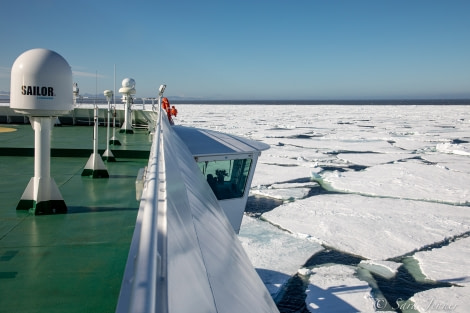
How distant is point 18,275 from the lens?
7.75 ft

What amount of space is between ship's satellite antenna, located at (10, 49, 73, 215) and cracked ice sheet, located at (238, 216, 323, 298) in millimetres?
2749

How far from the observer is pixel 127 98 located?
1145cm

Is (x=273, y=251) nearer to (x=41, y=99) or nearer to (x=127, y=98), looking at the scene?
(x=41, y=99)

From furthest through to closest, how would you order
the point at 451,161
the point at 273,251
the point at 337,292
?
the point at 451,161
the point at 273,251
the point at 337,292

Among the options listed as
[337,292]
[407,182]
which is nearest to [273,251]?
[337,292]

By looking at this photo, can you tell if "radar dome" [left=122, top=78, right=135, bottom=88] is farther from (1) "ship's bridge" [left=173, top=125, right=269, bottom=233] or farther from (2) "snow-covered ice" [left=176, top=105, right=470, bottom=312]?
(1) "ship's bridge" [left=173, top=125, right=269, bottom=233]

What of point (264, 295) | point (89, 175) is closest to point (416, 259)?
point (89, 175)

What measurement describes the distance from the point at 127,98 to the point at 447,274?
29.8 ft

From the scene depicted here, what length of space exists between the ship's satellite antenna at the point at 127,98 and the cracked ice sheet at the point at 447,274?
806 cm

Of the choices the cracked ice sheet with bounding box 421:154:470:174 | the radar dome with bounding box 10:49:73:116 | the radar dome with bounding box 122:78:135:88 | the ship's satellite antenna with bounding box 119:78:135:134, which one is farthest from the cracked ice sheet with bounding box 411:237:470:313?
the radar dome with bounding box 122:78:135:88

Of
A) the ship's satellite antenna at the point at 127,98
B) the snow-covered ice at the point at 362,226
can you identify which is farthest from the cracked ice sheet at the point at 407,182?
the ship's satellite antenna at the point at 127,98

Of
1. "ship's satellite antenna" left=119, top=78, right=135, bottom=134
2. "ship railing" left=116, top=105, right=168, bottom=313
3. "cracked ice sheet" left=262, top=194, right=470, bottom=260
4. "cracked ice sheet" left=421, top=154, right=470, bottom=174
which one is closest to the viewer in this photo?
"ship railing" left=116, top=105, right=168, bottom=313

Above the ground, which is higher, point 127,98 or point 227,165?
point 127,98

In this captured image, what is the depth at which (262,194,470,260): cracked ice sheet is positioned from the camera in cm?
629
